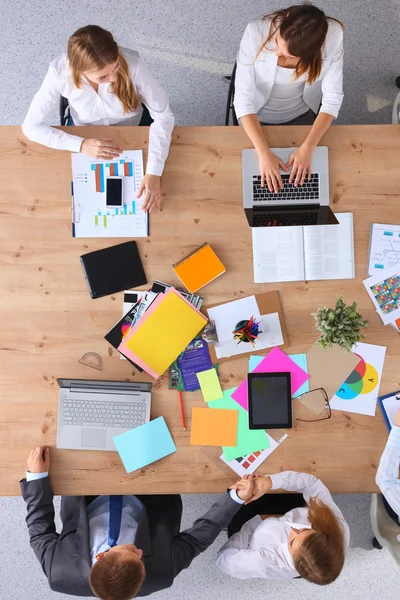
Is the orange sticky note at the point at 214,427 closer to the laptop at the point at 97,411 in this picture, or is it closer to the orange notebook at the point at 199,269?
the laptop at the point at 97,411

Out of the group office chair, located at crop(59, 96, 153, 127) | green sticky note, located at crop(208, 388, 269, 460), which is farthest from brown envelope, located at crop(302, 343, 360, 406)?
office chair, located at crop(59, 96, 153, 127)

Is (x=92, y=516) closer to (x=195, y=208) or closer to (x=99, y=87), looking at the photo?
(x=195, y=208)

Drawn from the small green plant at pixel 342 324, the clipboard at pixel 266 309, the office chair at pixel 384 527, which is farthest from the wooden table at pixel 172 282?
the office chair at pixel 384 527

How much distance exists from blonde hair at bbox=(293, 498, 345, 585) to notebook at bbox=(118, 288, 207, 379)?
30.2 inches

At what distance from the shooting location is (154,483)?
1.76 m

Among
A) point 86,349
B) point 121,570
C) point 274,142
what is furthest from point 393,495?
point 274,142

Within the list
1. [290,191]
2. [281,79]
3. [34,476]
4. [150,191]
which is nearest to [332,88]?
[281,79]

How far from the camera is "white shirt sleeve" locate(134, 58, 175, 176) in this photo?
1780mm

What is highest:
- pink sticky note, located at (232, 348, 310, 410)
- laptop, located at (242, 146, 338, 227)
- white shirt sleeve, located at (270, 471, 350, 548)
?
laptop, located at (242, 146, 338, 227)

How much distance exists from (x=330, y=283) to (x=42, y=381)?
1.13 m

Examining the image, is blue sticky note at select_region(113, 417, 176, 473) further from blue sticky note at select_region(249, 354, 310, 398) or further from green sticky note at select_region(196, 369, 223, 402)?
blue sticky note at select_region(249, 354, 310, 398)

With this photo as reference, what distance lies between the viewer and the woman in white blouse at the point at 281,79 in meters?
1.72

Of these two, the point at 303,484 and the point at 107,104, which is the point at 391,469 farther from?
the point at 107,104

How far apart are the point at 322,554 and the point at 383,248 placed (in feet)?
3.58
